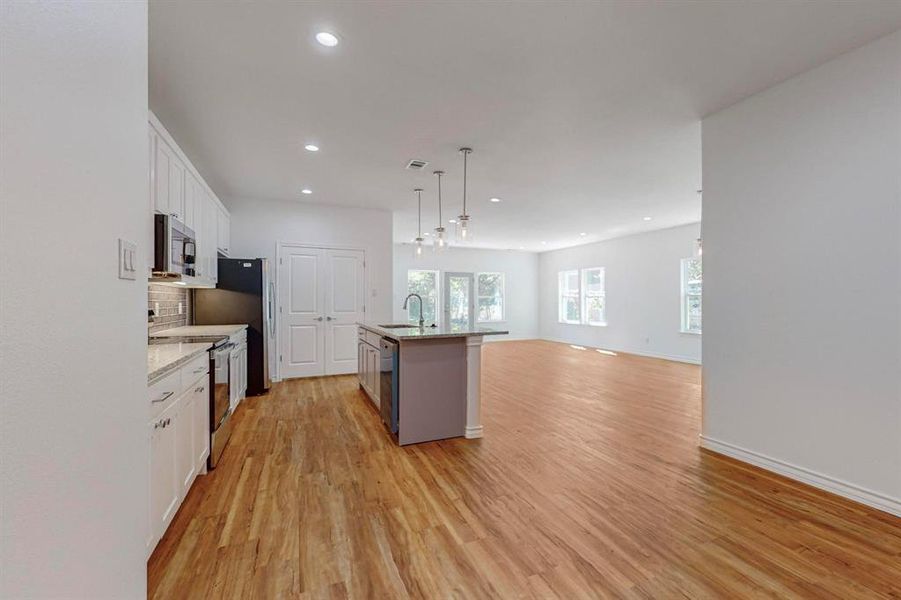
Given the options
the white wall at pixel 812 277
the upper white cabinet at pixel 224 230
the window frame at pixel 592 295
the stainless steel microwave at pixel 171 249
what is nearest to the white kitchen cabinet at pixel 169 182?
the stainless steel microwave at pixel 171 249

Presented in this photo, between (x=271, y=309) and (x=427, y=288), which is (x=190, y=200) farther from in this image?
(x=427, y=288)

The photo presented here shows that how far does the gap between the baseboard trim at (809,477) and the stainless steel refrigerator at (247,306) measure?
472cm

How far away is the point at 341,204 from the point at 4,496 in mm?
5655

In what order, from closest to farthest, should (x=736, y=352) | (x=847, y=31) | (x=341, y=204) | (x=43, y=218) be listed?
(x=43, y=218), (x=847, y=31), (x=736, y=352), (x=341, y=204)

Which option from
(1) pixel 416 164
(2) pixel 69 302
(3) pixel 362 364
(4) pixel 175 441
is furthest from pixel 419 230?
(2) pixel 69 302

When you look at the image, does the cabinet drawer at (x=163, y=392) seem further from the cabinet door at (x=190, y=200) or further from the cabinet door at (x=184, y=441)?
the cabinet door at (x=190, y=200)

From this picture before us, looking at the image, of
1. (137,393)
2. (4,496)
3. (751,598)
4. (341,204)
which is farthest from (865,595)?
(341,204)

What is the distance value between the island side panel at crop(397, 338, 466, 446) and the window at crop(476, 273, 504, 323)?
7.49 metres

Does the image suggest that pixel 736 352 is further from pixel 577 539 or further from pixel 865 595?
pixel 577 539

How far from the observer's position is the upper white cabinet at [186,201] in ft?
8.54

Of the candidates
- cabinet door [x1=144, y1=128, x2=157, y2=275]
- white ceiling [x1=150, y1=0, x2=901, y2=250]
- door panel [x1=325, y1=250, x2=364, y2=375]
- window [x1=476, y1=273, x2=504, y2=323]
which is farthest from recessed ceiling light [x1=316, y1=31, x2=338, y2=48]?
window [x1=476, y1=273, x2=504, y2=323]

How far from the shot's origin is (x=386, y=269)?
20.5ft

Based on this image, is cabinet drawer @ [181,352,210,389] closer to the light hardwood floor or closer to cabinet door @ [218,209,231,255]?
the light hardwood floor

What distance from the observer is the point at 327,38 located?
7.13 ft
